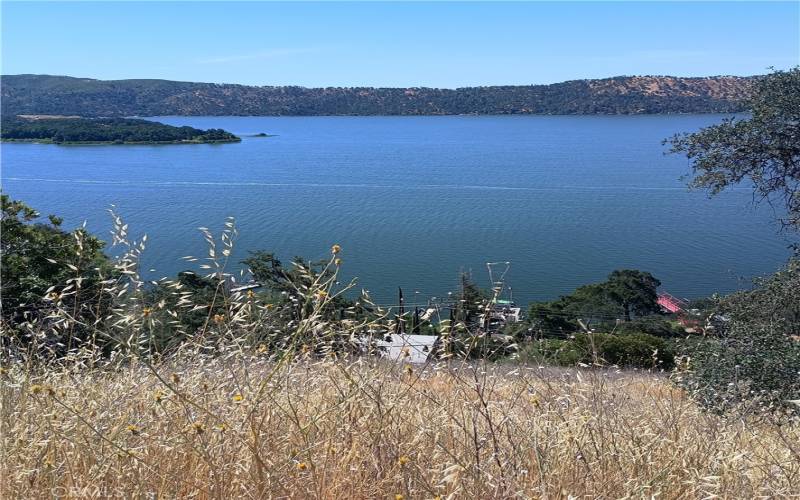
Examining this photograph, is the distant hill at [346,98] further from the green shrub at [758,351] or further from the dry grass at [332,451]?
the dry grass at [332,451]

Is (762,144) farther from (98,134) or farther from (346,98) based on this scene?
(346,98)

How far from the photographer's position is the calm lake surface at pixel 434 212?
3238 centimetres

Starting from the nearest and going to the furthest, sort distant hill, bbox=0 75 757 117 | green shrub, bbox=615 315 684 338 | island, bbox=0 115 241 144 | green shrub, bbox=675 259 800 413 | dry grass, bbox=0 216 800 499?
dry grass, bbox=0 216 800 499 < green shrub, bbox=675 259 800 413 < green shrub, bbox=615 315 684 338 < island, bbox=0 115 241 144 < distant hill, bbox=0 75 757 117

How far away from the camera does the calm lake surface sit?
106 ft

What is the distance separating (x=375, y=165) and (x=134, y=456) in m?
72.7

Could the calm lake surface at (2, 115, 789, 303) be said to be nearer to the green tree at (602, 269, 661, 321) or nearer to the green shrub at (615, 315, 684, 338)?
the green tree at (602, 269, 661, 321)

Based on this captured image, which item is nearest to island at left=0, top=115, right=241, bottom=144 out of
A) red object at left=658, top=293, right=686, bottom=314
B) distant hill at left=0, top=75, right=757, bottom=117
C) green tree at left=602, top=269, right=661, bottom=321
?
distant hill at left=0, top=75, right=757, bottom=117

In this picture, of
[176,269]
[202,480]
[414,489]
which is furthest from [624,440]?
[176,269]

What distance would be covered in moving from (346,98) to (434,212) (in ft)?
520

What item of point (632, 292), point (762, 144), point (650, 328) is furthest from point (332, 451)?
point (632, 292)

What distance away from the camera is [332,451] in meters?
2.17

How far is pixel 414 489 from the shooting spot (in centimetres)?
204

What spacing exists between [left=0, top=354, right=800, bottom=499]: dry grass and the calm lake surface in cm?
1024

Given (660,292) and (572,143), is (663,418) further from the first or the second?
(572,143)
